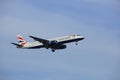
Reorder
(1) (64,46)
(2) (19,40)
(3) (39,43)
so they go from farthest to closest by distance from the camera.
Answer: (2) (19,40)
(3) (39,43)
(1) (64,46)

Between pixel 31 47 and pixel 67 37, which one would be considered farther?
pixel 31 47

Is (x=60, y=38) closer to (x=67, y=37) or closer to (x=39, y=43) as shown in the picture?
(x=67, y=37)

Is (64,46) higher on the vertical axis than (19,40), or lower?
lower

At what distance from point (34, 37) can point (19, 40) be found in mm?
25951

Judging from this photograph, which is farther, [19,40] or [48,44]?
[19,40]

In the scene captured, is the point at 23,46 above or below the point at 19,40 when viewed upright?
below

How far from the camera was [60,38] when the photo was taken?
93.2m

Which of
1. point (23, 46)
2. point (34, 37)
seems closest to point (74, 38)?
point (34, 37)

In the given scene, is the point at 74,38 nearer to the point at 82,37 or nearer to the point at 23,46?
the point at 82,37

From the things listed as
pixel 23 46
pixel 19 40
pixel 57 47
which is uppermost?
pixel 19 40

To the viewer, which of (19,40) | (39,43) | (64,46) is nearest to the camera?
(64,46)

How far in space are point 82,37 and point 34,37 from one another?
12.4 meters

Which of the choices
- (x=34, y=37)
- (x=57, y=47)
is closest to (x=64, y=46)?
(x=57, y=47)

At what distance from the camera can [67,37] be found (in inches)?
3629
